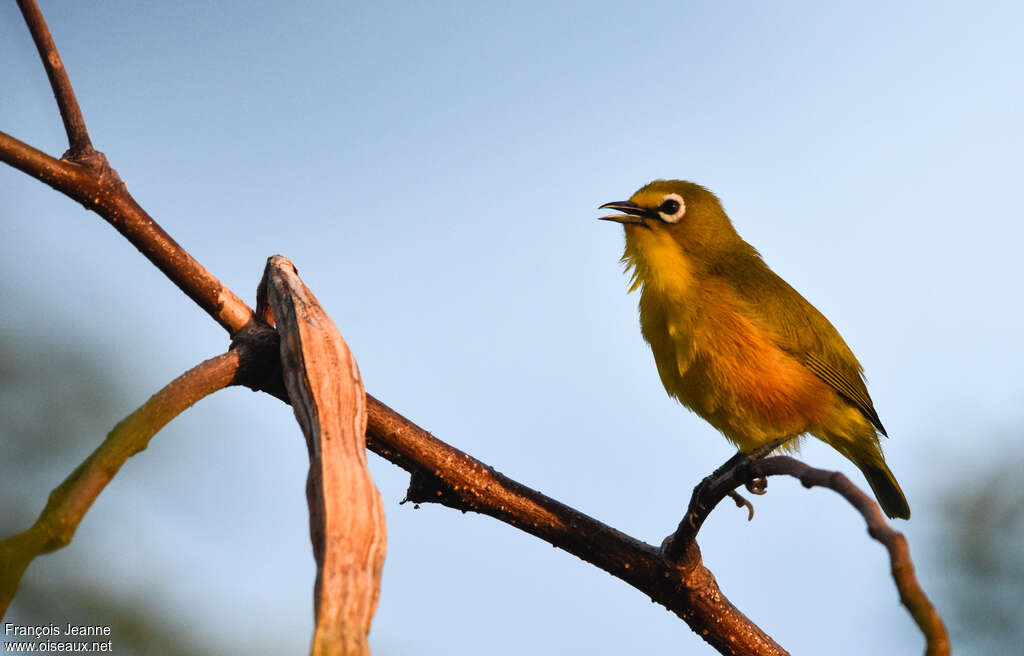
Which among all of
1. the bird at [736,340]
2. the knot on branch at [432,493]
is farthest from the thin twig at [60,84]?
the bird at [736,340]

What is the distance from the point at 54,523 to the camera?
57.9 inches

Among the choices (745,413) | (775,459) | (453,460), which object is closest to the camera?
(775,459)

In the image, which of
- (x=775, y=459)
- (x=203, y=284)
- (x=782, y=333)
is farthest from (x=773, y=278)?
(x=203, y=284)

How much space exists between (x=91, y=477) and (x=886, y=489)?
15.5ft

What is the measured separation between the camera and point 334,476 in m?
1.67

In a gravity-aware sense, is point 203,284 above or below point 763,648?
above

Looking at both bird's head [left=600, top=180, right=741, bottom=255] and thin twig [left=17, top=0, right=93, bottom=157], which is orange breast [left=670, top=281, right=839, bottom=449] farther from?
thin twig [left=17, top=0, right=93, bottom=157]

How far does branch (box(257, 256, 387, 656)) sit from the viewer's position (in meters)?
1.49

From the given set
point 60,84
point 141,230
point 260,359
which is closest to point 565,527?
point 260,359

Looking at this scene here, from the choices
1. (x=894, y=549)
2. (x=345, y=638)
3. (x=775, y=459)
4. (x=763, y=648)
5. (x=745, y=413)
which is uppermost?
(x=745, y=413)

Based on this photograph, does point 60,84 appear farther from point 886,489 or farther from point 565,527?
point 886,489

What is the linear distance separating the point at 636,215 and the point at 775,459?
2.95 metres

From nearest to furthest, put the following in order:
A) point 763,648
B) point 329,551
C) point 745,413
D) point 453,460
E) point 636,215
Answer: point 329,551
point 453,460
point 763,648
point 745,413
point 636,215

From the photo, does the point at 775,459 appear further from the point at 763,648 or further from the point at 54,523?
the point at 54,523
